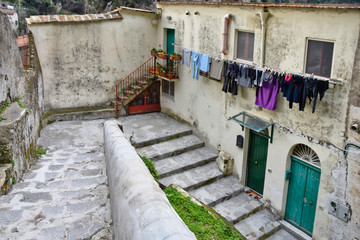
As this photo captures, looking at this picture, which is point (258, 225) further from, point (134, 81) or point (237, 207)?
point (134, 81)

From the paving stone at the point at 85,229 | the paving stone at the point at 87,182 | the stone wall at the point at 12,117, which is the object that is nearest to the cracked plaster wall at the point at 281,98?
the paving stone at the point at 87,182

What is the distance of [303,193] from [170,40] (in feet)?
32.6

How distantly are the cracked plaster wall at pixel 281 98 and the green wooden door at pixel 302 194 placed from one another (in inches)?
10.7

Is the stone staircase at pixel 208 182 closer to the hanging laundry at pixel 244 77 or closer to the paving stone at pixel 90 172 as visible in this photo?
the hanging laundry at pixel 244 77

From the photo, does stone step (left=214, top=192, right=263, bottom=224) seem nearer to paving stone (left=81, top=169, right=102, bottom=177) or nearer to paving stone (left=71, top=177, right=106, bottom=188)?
paving stone (left=81, top=169, right=102, bottom=177)

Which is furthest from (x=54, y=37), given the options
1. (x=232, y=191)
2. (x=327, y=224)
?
(x=327, y=224)

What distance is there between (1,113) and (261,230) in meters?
9.09

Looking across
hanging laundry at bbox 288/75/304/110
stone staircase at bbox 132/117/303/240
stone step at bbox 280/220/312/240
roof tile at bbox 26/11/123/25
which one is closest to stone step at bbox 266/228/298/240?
stone staircase at bbox 132/117/303/240

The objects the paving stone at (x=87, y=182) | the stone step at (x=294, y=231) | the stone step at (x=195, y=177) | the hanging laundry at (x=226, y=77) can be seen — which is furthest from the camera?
the stone step at (x=195, y=177)

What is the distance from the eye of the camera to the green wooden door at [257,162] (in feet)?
43.3

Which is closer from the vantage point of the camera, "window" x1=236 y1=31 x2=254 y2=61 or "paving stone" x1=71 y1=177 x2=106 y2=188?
"paving stone" x1=71 y1=177 x2=106 y2=188

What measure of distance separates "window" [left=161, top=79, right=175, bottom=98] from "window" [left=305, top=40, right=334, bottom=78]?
821 centimetres

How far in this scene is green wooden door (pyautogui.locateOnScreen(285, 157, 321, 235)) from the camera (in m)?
11.4

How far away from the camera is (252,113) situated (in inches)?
510
